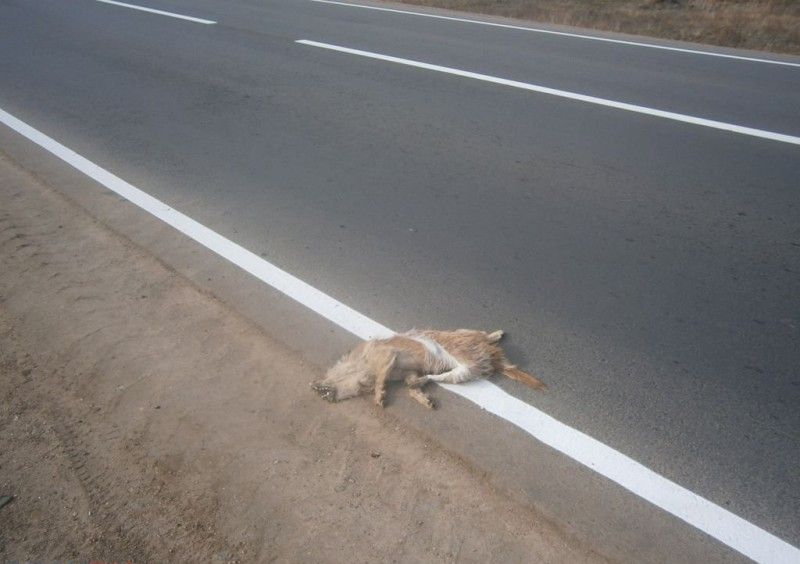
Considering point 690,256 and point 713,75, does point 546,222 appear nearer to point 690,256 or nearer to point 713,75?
point 690,256

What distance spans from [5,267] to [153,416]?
88.2 inches

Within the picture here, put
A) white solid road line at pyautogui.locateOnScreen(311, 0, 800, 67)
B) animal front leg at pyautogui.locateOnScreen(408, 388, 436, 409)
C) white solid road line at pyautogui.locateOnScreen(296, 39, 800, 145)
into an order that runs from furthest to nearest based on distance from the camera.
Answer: white solid road line at pyautogui.locateOnScreen(311, 0, 800, 67), white solid road line at pyautogui.locateOnScreen(296, 39, 800, 145), animal front leg at pyautogui.locateOnScreen(408, 388, 436, 409)

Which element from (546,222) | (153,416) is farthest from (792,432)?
(153,416)

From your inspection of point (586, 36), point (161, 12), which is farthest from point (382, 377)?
point (161, 12)

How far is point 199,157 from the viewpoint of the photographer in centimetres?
632

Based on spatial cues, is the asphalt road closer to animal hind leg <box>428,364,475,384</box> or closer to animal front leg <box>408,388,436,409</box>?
animal hind leg <box>428,364,475,384</box>

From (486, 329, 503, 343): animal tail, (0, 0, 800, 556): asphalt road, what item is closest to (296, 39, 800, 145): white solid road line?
(0, 0, 800, 556): asphalt road

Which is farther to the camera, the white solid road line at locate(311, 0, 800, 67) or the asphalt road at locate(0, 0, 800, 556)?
the white solid road line at locate(311, 0, 800, 67)

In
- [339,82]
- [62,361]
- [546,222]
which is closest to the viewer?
[62,361]

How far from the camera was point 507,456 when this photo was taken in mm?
2910

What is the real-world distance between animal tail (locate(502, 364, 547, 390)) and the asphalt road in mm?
72

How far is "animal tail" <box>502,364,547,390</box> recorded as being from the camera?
3.33 meters

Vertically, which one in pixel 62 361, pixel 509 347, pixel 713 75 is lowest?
pixel 62 361

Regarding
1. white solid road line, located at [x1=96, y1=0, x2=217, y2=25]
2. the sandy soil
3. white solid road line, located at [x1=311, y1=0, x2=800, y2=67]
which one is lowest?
the sandy soil
